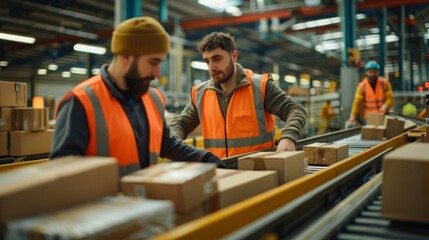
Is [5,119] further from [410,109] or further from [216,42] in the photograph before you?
[410,109]

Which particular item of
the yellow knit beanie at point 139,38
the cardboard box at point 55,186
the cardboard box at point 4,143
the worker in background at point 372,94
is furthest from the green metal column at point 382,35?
the cardboard box at point 55,186

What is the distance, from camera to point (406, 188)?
76.4 inches

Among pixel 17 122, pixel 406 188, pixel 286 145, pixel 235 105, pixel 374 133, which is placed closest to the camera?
pixel 406 188

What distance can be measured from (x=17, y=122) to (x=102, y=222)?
5027 millimetres

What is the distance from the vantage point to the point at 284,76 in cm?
3100

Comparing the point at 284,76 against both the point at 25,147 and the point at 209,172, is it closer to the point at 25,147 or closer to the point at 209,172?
the point at 25,147

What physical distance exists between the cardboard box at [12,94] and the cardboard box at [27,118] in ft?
0.47

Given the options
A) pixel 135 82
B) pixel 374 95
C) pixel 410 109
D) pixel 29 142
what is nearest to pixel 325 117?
pixel 410 109

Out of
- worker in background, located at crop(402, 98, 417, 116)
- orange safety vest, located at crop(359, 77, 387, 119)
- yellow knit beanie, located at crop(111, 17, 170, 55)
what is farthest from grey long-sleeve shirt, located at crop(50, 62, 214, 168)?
worker in background, located at crop(402, 98, 417, 116)

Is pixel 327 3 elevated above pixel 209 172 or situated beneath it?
elevated above

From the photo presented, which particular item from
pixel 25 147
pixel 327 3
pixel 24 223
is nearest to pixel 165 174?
pixel 24 223

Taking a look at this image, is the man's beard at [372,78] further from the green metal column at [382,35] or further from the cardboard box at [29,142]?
the cardboard box at [29,142]

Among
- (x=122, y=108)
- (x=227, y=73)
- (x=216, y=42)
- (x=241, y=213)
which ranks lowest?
(x=241, y=213)

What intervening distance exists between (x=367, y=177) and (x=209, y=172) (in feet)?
6.76
